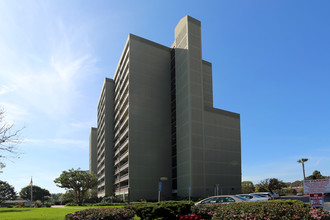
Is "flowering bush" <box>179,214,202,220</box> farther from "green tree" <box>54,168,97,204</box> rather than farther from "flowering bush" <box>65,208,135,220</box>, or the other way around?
"green tree" <box>54,168,97,204</box>

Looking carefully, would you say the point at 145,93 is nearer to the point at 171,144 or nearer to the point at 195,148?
the point at 171,144

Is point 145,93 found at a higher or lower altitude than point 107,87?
lower

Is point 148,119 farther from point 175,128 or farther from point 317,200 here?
point 317,200

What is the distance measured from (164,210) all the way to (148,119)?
4500 centimetres

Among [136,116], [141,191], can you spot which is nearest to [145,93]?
[136,116]

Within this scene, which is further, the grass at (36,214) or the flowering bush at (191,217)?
the grass at (36,214)

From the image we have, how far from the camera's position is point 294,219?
424 inches

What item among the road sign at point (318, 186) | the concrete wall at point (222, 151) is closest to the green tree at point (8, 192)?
the concrete wall at point (222, 151)

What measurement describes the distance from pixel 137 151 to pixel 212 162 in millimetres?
15375

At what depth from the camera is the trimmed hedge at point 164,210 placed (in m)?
16.3

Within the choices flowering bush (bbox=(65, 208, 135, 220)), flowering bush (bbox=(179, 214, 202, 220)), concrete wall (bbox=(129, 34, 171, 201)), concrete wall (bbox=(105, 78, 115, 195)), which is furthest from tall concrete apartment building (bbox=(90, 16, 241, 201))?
flowering bush (bbox=(65, 208, 135, 220))

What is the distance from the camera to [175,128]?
208 ft

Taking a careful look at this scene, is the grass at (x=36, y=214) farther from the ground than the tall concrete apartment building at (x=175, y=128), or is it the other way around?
the tall concrete apartment building at (x=175, y=128)

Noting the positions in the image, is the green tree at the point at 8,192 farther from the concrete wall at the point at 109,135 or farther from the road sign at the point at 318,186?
the road sign at the point at 318,186
